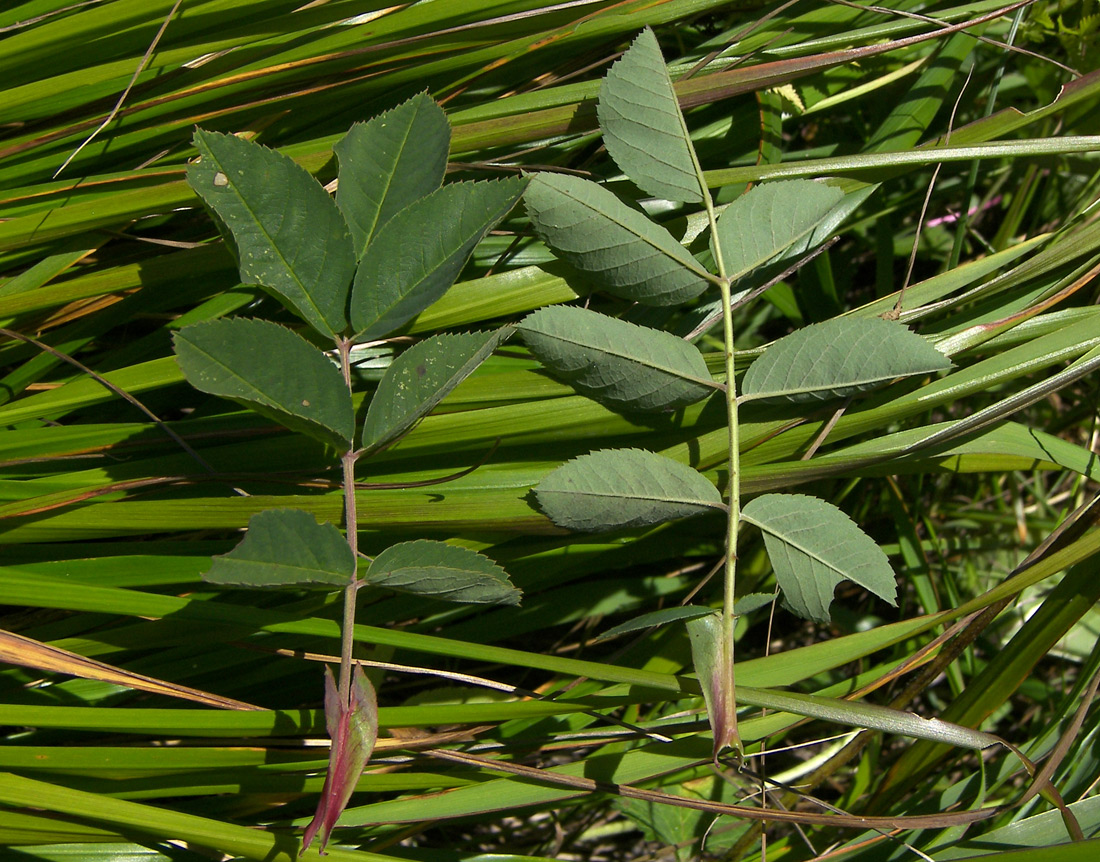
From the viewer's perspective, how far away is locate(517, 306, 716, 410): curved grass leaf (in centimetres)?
83

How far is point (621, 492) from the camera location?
0.82 metres

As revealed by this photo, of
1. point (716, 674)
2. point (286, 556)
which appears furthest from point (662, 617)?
point (286, 556)

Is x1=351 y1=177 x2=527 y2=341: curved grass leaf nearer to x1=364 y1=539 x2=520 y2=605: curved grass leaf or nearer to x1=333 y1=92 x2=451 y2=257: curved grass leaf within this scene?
x1=333 y1=92 x2=451 y2=257: curved grass leaf

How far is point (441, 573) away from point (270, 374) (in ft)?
0.83

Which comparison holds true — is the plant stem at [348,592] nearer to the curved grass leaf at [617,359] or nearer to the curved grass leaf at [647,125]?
the curved grass leaf at [617,359]

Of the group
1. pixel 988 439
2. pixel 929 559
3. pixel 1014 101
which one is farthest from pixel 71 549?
pixel 1014 101

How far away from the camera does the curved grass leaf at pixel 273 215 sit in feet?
2.43

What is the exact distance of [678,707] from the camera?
1218 millimetres

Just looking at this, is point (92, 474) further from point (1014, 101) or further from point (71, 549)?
point (1014, 101)

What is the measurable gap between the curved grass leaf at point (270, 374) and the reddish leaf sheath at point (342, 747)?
0.24 metres

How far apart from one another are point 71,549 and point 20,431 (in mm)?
156

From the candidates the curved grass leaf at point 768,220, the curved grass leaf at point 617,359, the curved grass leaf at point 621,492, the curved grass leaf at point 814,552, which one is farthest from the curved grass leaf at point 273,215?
the curved grass leaf at point 814,552

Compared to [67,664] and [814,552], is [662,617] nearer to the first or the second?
[814,552]

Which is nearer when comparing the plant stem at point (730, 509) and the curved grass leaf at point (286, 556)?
the curved grass leaf at point (286, 556)
